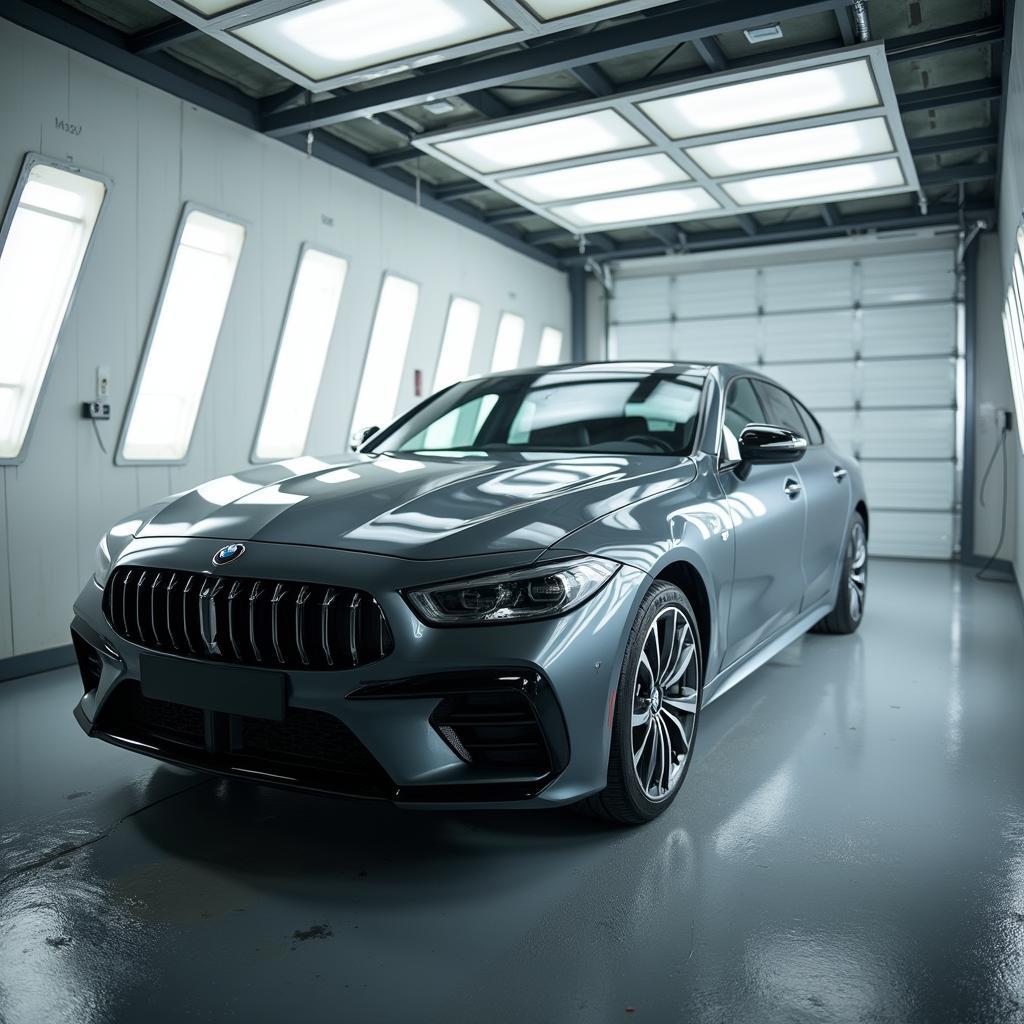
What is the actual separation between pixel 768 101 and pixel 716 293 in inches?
220

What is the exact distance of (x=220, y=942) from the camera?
2.00 meters

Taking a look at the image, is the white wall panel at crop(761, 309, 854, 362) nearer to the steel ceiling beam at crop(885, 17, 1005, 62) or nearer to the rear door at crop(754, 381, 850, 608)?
the steel ceiling beam at crop(885, 17, 1005, 62)

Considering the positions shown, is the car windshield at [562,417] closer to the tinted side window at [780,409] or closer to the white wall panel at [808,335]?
the tinted side window at [780,409]

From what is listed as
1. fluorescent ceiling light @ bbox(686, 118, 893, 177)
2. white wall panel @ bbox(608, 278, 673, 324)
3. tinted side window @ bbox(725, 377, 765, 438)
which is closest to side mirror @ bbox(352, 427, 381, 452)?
tinted side window @ bbox(725, 377, 765, 438)

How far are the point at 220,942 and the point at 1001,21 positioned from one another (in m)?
6.12

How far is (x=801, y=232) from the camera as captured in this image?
996 centimetres

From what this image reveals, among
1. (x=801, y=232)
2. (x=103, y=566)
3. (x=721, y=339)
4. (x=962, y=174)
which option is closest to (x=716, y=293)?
(x=721, y=339)

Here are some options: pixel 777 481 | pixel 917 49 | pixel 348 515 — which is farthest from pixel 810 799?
pixel 917 49

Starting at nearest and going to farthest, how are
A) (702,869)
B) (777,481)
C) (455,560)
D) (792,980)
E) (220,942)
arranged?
1. (792,980)
2. (220,942)
3. (455,560)
4. (702,869)
5. (777,481)

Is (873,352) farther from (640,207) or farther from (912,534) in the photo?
(640,207)

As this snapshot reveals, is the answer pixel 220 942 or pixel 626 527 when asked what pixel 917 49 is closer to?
pixel 626 527

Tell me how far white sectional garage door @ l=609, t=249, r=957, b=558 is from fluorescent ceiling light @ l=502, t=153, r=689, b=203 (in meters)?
3.89

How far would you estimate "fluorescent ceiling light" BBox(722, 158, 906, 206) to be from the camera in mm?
7055

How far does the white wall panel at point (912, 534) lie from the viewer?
395 inches
